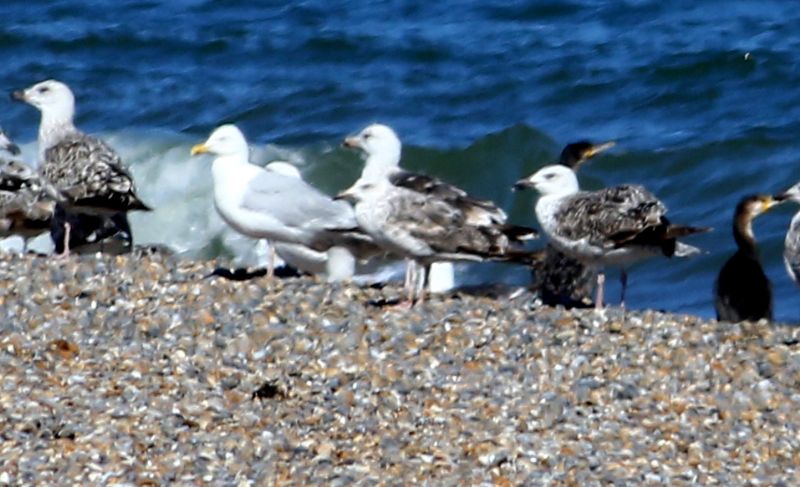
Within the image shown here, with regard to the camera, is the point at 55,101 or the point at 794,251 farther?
the point at 55,101

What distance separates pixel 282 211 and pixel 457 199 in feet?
3.25

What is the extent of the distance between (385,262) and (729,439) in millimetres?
4858

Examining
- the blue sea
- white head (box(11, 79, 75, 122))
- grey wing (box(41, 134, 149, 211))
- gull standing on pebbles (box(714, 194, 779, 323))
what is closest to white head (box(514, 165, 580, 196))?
gull standing on pebbles (box(714, 194, 779, 323))

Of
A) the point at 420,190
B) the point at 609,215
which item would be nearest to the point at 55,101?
the point at 420,190

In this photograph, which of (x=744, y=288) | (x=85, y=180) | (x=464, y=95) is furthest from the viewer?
(x=464, y=95)

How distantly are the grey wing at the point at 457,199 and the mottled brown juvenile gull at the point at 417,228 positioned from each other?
22cm

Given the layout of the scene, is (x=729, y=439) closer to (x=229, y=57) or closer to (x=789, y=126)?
(x=789, y=126)

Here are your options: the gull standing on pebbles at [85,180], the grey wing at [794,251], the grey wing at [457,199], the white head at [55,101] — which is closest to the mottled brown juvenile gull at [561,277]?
the grey wing at [457,199]

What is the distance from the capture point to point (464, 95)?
71.2 ft

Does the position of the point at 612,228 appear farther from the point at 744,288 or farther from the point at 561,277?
the point at 561,277

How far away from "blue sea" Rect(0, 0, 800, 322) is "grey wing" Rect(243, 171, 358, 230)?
349cm

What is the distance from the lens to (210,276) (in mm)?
11516

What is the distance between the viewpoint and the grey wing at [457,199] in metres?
11.4

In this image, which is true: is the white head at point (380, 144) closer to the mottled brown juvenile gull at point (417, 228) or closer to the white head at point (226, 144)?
the white head at point (226, 144)
